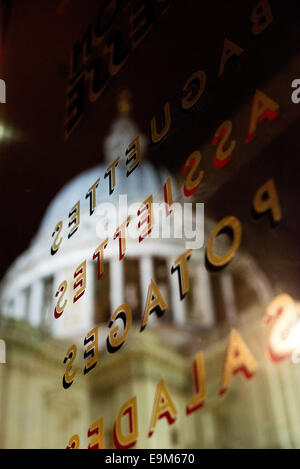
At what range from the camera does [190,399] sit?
2.31 metres

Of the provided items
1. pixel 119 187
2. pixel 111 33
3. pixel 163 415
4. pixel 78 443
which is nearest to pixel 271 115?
pixel 119 187

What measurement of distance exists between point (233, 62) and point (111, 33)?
3.85 feet

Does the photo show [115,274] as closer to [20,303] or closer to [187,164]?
[20,303]

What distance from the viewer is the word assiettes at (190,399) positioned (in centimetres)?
222

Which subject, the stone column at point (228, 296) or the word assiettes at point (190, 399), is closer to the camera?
the word assiettes at point (190, 399)

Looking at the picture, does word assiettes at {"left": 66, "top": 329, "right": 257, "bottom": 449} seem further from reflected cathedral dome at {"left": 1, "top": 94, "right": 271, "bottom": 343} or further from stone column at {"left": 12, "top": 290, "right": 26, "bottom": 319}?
stone column at {"left": 12, "top": 290, "right": 26, "bottom": 319}

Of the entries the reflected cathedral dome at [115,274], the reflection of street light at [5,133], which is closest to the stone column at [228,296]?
the reflected cathedral dome at [115,274]

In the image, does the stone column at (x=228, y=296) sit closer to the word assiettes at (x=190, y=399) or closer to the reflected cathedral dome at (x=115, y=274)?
the reflected cathedral dome at (x=115, y=274)

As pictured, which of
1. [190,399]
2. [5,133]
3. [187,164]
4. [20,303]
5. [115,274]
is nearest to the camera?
[190,399]

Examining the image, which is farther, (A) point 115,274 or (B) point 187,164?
(A) point 115,274

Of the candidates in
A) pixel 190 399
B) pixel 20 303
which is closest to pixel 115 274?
pixel 20 303

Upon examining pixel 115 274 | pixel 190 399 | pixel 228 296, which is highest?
pixel 115 274

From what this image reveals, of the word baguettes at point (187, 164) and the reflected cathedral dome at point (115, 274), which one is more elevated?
the reflected cathedral dome at point (115, 274)

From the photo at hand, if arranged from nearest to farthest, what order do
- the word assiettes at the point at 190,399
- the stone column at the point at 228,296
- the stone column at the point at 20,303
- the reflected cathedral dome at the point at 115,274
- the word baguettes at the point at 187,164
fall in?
the word assiettes at the point at 190,399, the word baguettes at the point at 187,164, the reflected cathedral dome at the point at 115,274, the stone column at the point at 228,296, the stone column at the point at 20,303
